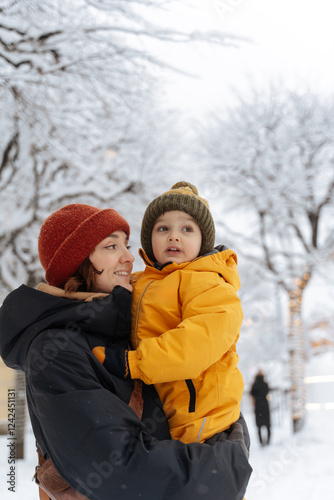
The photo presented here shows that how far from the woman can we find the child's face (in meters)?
0.27

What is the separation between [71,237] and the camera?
1.42 metres

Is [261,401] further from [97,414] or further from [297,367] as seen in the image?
[97,414]

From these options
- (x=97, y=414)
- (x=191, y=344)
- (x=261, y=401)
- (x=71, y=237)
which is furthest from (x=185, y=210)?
(x=261, y=401)

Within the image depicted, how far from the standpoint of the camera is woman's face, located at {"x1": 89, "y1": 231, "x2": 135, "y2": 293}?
1.42 metres

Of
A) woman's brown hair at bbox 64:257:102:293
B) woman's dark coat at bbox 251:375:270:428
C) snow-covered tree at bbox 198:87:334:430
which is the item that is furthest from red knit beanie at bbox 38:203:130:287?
snow-covered tree at bbox 198:87:334:430

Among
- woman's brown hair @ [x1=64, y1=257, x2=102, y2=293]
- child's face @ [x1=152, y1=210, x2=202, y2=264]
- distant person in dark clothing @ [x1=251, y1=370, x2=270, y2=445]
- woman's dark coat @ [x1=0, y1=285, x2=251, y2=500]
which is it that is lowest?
distant person in dark clothing @ [x1=251, y1=370, x2=270, y2=445]

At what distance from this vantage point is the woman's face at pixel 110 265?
4.65 ft

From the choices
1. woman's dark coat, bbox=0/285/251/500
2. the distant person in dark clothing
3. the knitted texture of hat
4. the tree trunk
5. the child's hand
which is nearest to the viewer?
woman's dark coat, bbox=0/285/251/500

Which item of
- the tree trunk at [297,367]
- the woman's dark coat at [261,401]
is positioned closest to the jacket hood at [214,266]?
the woman's dark coat at [261,401]

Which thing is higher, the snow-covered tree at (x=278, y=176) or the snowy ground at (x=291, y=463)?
the snow-covered tree at (x=278, y=176)

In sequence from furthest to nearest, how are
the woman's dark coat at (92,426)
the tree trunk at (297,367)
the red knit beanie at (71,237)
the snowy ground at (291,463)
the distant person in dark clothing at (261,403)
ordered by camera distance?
A: the tree trunk at (297,367), the distant person in dark clothing at (261,403), the snowy ground at (291,463), the red knit beanie at (71,237), the woman's dark coat at (92,426)

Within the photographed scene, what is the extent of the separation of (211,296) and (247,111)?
779cm

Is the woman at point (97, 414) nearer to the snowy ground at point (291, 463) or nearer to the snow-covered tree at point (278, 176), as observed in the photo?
the snowy ground at point (291, 463)

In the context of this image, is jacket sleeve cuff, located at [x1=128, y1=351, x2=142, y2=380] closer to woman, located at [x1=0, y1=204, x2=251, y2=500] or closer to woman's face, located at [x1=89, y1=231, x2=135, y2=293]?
woman, located at [x1=0, y1=204, x2=251, y2=500]
